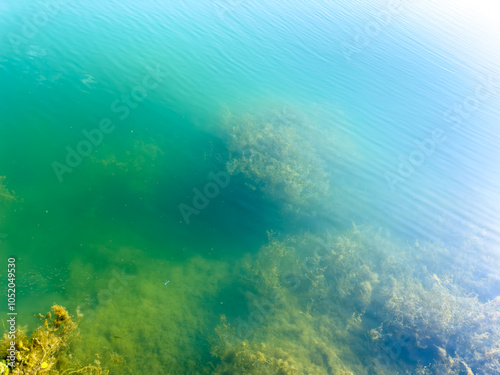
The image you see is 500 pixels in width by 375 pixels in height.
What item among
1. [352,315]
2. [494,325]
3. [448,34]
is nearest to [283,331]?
[352,315]

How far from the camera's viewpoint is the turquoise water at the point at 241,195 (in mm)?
6668

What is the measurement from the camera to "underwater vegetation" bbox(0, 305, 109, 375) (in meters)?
4.71

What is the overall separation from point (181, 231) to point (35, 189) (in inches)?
166

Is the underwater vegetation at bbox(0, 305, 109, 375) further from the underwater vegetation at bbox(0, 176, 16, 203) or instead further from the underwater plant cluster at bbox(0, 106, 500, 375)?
the underwater vegetation at bbox(0, 176, 16, 203)

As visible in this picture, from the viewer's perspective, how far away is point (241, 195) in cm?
950

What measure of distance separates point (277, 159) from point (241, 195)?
6.65 ft

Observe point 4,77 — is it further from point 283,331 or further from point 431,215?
point 431,215

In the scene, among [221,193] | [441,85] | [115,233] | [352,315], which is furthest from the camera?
[441,85]

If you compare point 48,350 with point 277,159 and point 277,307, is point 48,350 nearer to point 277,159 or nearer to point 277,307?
point 277,307

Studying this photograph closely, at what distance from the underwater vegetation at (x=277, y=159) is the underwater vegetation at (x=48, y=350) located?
6096mm

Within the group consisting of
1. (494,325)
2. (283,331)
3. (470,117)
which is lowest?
(283,331)

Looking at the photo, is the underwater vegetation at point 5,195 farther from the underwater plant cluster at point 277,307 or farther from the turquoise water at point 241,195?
the turquoise water at point 241,195

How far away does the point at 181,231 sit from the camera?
27.1 feet

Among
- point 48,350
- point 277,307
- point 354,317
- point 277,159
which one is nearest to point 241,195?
point 277,159
